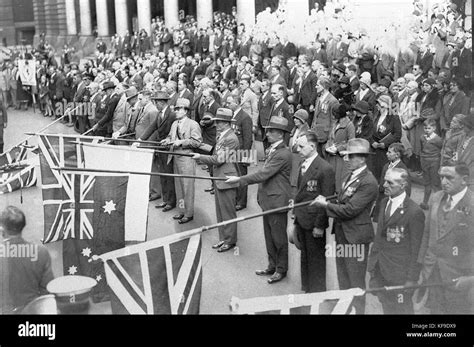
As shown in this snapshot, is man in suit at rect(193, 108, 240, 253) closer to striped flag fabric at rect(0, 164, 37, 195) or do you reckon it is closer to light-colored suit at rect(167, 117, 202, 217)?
light-colored suit at rect(167, 117, 202, 217)

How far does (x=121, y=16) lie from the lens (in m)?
20.1

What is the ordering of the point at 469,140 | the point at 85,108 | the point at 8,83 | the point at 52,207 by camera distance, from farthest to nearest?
the point at 8,83, the point at 85,108, the point at 52,207, the point at 469,140

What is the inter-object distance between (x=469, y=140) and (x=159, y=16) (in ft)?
68.6

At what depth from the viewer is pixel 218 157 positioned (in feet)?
32.8

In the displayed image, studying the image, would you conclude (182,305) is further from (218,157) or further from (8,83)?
(8,83)

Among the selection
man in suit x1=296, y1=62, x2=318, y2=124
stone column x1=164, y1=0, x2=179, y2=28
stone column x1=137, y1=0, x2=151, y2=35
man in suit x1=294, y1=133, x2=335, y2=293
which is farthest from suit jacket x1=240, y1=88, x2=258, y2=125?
stone column x1=164, y1=0, x2=179, y2=28

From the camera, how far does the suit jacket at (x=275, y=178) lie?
28.9 ft

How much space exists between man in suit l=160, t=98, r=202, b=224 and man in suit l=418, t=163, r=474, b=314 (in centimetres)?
501

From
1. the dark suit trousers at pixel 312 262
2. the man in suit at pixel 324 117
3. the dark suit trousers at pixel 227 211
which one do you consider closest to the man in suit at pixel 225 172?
the dark suit trousers at pixel 227 211

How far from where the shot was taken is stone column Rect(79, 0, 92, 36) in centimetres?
1592

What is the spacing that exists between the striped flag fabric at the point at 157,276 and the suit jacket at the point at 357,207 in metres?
1.66
